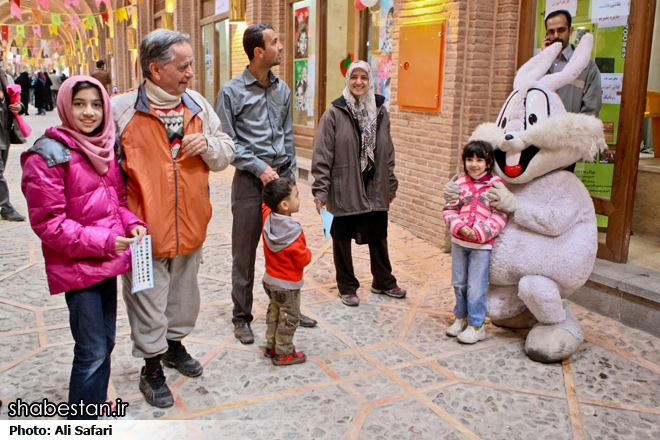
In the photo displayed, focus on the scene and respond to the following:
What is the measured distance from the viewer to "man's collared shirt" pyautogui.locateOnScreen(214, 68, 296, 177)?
3861 mm

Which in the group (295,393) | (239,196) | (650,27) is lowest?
(295,393)

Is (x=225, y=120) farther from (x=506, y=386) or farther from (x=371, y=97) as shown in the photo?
(x=506, y=386)

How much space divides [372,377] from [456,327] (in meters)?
0.91

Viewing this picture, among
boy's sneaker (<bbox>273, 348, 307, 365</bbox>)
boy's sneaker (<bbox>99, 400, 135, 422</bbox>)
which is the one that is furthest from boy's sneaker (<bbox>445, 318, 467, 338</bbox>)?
boy's sneaker (<bbox>99, 400, 135, 422</bbox>)

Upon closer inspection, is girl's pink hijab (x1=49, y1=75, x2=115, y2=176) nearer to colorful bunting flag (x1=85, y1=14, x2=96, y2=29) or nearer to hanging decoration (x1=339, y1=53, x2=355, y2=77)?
hanging decoration (x1=339, y1=53, x2=355, y2=77)

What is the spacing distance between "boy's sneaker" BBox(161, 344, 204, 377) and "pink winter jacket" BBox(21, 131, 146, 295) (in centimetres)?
96

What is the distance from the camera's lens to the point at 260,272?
5.60 meters

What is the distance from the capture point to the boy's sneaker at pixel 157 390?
10.5 ft

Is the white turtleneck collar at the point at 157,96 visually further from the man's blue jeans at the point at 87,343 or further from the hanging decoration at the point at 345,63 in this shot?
the hanging decoration at the point at 345,63

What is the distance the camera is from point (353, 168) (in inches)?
183

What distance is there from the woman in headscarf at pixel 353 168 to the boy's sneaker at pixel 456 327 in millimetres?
868

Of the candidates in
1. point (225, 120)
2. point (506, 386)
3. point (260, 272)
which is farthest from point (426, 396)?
point (260, 272)

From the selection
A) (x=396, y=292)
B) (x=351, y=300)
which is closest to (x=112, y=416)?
(x=351, y=300)

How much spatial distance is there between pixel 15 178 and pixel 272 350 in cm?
804
